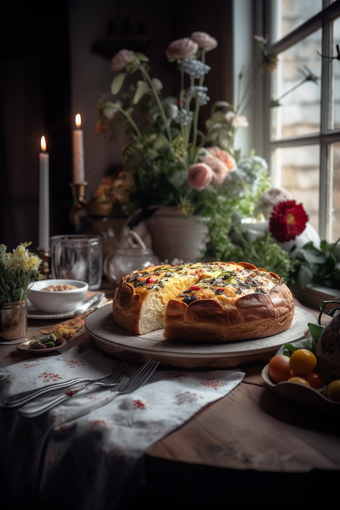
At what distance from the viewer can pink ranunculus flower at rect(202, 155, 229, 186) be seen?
2.37 meters

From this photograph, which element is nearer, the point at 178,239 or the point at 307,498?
the point at 307,498

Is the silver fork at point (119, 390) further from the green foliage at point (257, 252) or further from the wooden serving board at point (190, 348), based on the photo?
the green foliage at point (257, 252)

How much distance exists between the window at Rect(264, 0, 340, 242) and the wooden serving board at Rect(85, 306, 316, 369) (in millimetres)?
1256

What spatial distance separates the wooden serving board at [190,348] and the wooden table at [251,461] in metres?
0.25

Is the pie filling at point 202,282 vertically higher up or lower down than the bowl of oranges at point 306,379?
higher up

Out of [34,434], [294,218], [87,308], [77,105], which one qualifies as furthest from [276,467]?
[77,105]

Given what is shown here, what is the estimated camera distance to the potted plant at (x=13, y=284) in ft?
4.78

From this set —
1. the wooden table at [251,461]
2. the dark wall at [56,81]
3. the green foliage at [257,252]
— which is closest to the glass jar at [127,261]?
the green foliage at [257,252]

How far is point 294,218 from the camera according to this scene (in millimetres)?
2010

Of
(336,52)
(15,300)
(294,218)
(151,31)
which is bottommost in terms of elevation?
(15,300)

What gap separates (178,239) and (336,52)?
4.14 ft

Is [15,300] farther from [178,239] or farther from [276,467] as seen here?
[178,239]

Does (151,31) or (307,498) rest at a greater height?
(151,31)

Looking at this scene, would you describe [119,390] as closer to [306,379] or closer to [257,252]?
[306,379]
